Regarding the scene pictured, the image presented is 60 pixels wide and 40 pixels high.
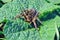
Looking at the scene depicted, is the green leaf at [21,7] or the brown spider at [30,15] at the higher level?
the green leaf at [21,7]

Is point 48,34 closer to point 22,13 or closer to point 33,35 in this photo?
point 33,35

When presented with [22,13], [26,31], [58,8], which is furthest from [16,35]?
[58,8]

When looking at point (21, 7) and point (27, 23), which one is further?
point (21, 7)

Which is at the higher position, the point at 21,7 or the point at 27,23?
the point at 21,7

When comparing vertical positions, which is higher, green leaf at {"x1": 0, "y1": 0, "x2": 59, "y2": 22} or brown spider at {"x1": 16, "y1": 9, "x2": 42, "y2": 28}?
green leaf at {"x1": 0, "y1": 0, "x2": 59, "y2": 22}

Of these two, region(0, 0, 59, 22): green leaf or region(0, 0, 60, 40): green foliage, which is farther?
region(0, 0, 59, 22): green leaf

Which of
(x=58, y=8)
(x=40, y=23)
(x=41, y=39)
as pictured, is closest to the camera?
(x=41, y=39)

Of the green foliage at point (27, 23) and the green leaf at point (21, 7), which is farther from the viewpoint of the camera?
the green leaf at point (21, 7)

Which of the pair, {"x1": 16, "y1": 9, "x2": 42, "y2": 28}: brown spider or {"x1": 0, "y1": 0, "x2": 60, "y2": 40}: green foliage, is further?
{"x1": 16, "y1": 9, "x2": 42, "y2": 28}: brown spider
